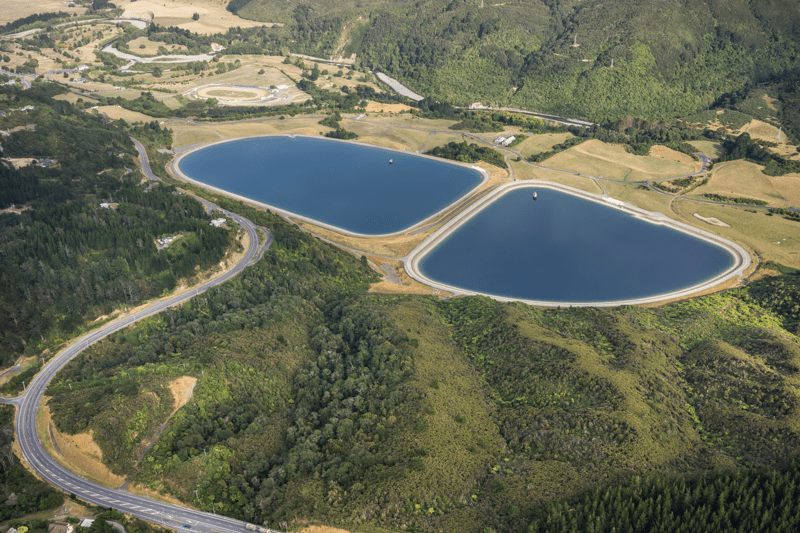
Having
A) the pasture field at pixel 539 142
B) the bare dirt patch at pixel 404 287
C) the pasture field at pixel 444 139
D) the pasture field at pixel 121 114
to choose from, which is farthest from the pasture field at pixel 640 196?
the pasture field at pixel 121 114

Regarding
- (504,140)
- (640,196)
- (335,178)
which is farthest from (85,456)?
(504,140)

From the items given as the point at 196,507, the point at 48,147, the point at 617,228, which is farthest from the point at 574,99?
the point at 196,507

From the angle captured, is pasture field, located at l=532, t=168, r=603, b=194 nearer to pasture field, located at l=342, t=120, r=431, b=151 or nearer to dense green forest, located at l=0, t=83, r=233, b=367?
pasture field, located at l=342, t=120, r=431, b=151

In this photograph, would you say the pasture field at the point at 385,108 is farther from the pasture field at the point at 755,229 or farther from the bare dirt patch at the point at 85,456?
the bare dirt patch at the point at 85,456

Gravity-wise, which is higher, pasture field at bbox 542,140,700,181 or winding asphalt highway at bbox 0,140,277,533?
pasture field at bbox 542,140,700,181

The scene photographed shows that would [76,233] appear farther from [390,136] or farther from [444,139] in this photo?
[444,139]

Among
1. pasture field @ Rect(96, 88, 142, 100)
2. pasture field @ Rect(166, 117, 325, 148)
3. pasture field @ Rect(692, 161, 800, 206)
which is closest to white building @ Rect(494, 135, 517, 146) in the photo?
pasture field @ Rect(692, 161, 800, 206)
